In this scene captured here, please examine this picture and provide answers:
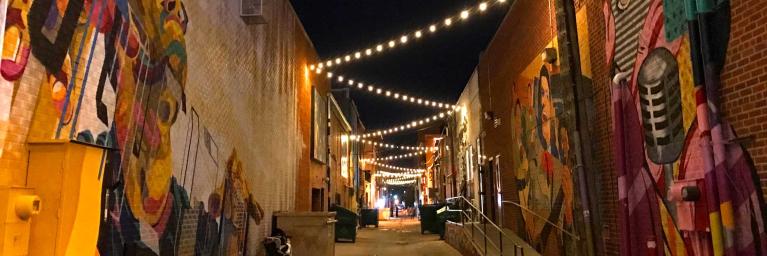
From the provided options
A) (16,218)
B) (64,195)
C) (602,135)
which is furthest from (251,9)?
(16,218)

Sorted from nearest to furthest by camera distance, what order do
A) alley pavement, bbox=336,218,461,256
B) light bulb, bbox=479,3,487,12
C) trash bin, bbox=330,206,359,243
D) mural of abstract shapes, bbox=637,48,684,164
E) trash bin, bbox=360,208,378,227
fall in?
mural of abstract shapes, bbox=637,48,684,164, light bulb, bbox=479,3,487,12, alley pavement, bbox=336,218,461,256, trash bin, bbox=330,206,359,243, trash bin, bbox=360,208,378,227

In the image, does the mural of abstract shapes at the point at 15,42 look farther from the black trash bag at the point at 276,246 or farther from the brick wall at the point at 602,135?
the black trash bag at the point at 276,246

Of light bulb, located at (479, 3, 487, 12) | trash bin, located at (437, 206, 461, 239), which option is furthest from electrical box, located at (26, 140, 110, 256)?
trash bin, located at (437, 206, 461, 239)

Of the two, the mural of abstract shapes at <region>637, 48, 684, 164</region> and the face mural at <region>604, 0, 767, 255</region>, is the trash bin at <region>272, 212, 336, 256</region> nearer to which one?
the face mural at <region>604, 0, 767, 255</region>

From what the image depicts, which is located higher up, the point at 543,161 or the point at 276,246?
the point at 543,161

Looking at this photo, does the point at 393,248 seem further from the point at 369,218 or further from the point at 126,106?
the point at 369,218

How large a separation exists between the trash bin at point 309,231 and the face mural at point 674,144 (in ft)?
21.1

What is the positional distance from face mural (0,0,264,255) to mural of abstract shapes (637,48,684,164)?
18.2 feet

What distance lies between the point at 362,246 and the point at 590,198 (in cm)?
1072

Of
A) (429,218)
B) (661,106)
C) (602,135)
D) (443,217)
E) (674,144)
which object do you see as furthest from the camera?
(429,218)

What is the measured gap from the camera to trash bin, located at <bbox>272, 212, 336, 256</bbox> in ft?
38.4

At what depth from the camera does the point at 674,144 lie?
586 centimetres

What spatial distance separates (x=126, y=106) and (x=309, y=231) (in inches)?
263

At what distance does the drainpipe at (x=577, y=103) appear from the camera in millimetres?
Result: 7898
